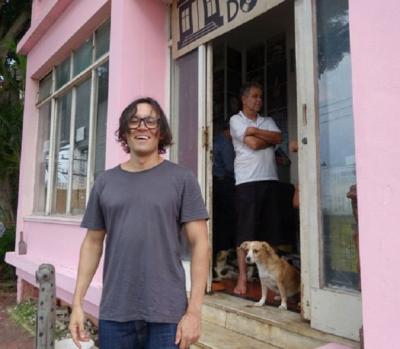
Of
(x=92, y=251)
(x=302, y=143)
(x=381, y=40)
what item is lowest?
(x=92, y=251)

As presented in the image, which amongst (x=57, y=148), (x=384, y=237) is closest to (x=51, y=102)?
(x=57, y=148)

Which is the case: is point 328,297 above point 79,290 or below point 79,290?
below

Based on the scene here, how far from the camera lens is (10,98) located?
8.53 meters

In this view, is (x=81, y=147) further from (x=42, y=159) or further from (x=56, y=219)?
(x=42, y=159)

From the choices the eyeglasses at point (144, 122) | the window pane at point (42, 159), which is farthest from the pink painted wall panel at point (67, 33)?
the eyeglasses at point (144, 122)

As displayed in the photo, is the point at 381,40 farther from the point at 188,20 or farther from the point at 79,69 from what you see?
the point at 79,69

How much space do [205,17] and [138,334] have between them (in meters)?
3.07

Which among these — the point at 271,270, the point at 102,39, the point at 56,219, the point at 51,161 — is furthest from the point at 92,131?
the point at 271,270

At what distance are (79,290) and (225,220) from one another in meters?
2.79

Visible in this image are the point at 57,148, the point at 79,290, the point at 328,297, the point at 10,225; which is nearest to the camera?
the point at 79,290

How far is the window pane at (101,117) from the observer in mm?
4930

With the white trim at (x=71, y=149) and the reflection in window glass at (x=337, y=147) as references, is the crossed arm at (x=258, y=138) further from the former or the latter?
the white trim at (x=71, y=149)

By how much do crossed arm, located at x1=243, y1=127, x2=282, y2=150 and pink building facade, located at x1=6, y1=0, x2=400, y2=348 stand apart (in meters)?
0.40

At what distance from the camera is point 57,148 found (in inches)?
252
